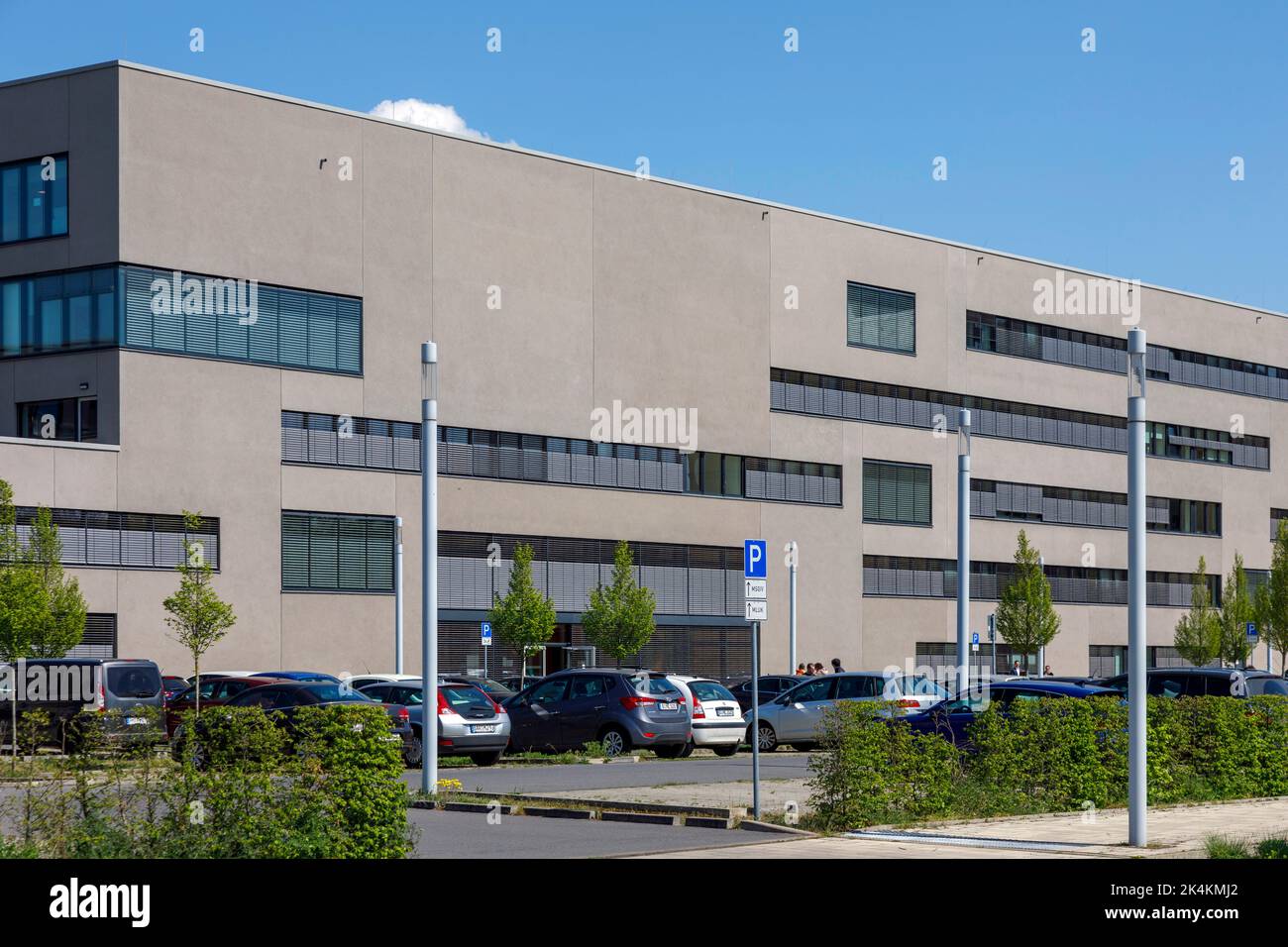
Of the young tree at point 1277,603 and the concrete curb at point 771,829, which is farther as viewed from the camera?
the young tree at point 1277,603

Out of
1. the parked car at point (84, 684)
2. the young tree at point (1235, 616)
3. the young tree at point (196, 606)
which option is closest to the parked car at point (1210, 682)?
the parked car at point (84, 684)

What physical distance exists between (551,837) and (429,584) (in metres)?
6.25

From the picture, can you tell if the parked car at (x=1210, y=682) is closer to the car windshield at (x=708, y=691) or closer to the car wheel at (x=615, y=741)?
the car windshield at (x=708, y=691)

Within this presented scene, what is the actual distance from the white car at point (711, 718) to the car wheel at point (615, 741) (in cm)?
173

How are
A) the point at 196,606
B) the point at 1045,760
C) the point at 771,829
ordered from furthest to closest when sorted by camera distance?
the point at 196,606
the point at 1045,760
the point at 771,829

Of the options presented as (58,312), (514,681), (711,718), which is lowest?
(514,681)

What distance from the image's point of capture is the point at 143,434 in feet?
151

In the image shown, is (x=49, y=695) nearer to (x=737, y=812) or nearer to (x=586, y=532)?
(x=737, y=812)

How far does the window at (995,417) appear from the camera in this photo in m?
64.1

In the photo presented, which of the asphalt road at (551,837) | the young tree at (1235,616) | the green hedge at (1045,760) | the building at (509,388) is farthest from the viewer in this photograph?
the young tree at (1235,616)

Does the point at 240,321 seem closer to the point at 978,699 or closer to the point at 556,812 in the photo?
the point at 978,699

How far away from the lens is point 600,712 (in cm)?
3055

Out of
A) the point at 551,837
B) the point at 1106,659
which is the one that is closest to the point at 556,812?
the point at 551,837
